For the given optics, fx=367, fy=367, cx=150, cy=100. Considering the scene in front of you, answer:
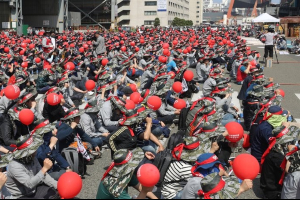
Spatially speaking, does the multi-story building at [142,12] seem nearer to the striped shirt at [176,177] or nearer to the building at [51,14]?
the building at [51,14]

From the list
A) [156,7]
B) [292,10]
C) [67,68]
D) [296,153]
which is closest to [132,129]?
[296,153]

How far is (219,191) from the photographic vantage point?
355 cm

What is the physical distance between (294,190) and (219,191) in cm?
A: 173

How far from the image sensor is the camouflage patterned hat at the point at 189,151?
458 centimetres

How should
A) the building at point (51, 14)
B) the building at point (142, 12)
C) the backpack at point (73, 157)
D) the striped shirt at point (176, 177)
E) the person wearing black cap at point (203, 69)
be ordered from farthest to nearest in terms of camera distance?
the building at point (142, 12) → the building at point (51, 14) → the person wearing black cap at point (203, 69) → the backpack at point (73, 157) → the striped shirt at point (176, 177)

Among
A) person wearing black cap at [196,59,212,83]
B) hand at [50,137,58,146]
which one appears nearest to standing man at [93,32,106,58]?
person wearing black cap at [196,59,212,83]

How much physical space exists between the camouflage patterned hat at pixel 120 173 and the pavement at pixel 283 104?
6.26 feet

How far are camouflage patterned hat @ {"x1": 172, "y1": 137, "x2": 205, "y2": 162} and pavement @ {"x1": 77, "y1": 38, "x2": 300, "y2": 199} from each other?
1.50 meters

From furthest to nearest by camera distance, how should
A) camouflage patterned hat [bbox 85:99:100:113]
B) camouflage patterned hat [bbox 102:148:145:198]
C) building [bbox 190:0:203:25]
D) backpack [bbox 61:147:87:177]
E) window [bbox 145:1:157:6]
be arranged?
building [bbox 190:0:203:25] < window [bbox 145:1:157:6] < camouflage patterned hat [bbox 85:99:100:113] < backpack [bbox 61:147:87:177] < camouflage patterned hat [bbox 102:148:145:198]

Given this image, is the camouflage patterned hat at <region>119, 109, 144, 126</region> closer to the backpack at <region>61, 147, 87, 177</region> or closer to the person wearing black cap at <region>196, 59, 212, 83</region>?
the backpack at <region>61, 147, 87, 177</region>

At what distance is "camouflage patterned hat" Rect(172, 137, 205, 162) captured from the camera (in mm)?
4582

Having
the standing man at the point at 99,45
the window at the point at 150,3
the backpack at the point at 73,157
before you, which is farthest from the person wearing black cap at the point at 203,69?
the window at the point at 150,3

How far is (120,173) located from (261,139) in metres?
3.06

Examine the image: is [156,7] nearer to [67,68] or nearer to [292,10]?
[292,10]
